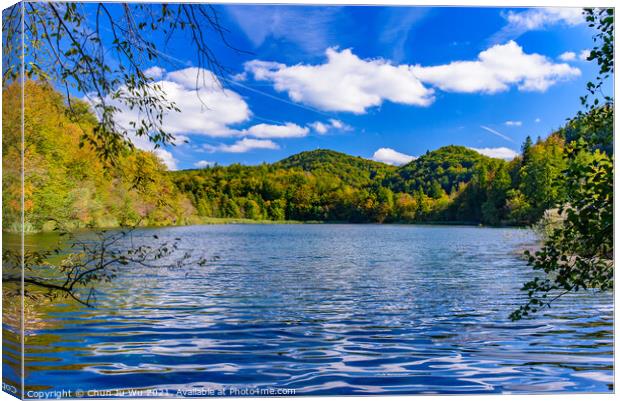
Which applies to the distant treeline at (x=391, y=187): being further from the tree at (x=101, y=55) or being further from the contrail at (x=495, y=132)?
the tree at (x=101, y=55)

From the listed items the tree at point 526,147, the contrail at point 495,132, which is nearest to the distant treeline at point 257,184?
the tree at point 526,147

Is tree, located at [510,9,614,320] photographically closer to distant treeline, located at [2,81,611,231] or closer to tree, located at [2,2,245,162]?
distant treeline, located at [2,81,611,231]

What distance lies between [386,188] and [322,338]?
225 centimetres

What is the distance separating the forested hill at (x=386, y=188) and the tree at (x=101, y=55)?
1780 millimetres

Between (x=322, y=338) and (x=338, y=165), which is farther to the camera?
(x=338, y=165)

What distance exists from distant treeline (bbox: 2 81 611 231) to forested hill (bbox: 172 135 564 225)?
0.01 meters

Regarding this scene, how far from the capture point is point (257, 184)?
7.14 m

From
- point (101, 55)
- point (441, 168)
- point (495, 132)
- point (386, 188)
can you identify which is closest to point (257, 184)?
point (386, 188)

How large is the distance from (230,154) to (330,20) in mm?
1714

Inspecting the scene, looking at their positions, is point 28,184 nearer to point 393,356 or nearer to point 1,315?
point 1,315

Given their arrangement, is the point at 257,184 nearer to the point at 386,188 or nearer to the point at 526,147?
the point at 386,188

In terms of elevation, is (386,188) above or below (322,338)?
above

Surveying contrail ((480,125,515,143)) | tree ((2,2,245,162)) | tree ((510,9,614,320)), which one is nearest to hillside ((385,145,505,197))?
contrail ((480,125,515,143))

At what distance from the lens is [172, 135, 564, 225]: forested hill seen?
22.1 feet
